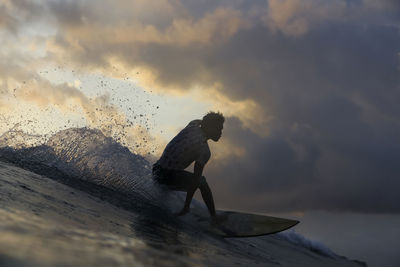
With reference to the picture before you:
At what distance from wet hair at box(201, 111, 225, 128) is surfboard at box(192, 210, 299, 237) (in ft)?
5.48

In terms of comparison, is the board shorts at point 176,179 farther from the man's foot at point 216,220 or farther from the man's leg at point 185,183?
the man's foot at point 216,220

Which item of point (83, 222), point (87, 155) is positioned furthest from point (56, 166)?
point (83, 222)

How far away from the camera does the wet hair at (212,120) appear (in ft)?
21.2

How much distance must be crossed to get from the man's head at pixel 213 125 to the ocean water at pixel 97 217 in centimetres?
152

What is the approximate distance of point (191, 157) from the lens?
21.3 ft

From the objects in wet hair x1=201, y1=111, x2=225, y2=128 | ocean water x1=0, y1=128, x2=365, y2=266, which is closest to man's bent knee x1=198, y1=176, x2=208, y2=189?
ocean water x1=0, y1=128, x2=365, y2=266

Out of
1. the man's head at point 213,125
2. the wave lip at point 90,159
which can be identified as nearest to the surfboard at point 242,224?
the man's head at point 213,125

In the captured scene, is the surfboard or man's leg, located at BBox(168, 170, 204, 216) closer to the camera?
man's leg, located at BBox(168, 170, 204, 216)

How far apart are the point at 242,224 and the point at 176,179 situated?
4.85 feet

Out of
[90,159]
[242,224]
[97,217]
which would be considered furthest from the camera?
[90,159]

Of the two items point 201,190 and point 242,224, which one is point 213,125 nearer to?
point 201,190

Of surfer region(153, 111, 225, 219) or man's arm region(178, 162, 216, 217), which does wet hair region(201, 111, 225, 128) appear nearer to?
surfer region(153, 111, 225, 219)

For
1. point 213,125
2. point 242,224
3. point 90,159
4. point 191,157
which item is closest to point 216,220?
point 242,224

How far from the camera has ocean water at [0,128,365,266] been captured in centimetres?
207
